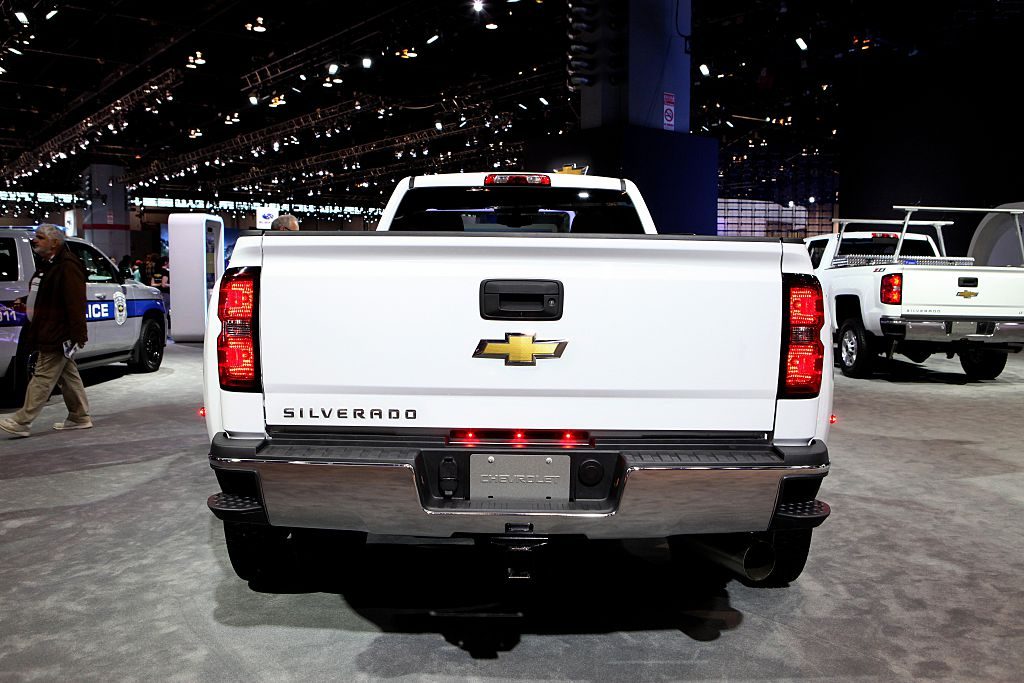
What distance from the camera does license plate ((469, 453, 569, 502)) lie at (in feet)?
8.95

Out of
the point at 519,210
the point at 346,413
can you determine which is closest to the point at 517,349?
the point at 346,413

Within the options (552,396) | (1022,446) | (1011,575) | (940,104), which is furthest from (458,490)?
(940,104)

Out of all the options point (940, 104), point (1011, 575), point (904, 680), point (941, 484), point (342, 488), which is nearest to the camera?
point (342, 488)

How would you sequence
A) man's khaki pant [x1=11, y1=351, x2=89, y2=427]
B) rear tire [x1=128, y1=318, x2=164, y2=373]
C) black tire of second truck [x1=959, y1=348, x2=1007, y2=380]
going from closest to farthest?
1. man's khaki pant [x1=11, y1=351, x2=89, y2=427]
2. black tire of second truck [x1=959, y1=348, x2=1007, y2=380]
3. rear tire [x1=128, y1=318, x2=164, y2=373]

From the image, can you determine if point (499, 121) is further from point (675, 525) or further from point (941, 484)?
point (675, 525)

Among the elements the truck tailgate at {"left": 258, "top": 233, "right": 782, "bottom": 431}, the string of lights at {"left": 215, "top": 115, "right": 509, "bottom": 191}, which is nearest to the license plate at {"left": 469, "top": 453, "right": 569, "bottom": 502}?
the truck tailgate at {"left": 258, "top": 233, "right": 782, "bottom": 431}

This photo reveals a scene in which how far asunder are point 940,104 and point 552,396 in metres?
20.1

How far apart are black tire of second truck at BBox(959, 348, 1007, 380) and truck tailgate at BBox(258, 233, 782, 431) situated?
33.5ft

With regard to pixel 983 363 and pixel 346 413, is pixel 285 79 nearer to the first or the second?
pixel 983 363

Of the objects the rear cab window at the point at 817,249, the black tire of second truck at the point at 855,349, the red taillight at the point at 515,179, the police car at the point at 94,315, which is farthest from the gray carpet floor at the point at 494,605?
the rear cab window at the point at 817,249

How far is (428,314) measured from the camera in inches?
107

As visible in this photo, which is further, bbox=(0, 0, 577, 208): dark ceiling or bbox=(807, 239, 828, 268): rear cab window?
bbox=(0, 0, 577, 208): dark ceiling

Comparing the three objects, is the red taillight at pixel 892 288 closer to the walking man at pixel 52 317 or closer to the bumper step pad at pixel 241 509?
the walking man at pixel 52 317

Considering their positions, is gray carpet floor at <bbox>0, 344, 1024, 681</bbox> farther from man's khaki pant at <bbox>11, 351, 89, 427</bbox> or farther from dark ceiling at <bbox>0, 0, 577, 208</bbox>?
dark ceiling at <bbox>0, 0, 577, 208</bbox>
